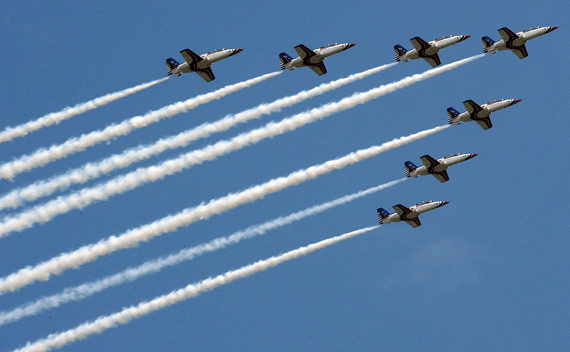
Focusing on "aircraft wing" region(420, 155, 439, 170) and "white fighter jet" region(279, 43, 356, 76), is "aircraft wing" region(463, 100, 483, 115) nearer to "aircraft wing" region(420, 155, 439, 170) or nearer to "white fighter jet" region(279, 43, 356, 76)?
"aircraft wing" region(420, 155, 439, 170)

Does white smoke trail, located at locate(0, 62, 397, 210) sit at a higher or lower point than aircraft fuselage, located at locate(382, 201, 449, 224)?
higher

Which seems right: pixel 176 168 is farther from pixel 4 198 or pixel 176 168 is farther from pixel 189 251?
pixel 4 198

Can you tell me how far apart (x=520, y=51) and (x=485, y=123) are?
772cm

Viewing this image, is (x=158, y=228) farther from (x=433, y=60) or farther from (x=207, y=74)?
(x=433, y=60)

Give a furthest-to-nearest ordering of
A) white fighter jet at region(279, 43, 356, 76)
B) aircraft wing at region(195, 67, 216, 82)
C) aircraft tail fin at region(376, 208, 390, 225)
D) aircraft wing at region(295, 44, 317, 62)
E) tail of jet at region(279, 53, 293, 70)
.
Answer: aircraft tail fin at region(376, 208, 390, 225)
tail of jet at region(279, 53, 293, 70)
white fighter jet at region(279, 43, 356, 76)
aircraft wing at region(295, 44, 317, 62)
aircraft wing at region(195, 67, 216, 82)

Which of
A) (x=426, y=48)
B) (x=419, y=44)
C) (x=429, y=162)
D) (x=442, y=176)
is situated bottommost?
(x=442, y=176)

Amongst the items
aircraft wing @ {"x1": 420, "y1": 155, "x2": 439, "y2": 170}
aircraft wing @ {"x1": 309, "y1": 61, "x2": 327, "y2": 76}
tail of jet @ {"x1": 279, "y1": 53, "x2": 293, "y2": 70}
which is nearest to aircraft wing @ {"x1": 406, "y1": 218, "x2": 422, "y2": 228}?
aircraft wing @ {"x1": 420, "y1": 155, "x2": 439, "y2": 170}

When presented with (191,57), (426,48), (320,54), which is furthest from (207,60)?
(426,48)

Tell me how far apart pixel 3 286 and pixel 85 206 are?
364 inches

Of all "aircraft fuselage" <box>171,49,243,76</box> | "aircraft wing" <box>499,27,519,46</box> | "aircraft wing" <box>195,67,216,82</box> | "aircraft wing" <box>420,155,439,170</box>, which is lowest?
"aircraft wing" <box>420,155,439,170</box>

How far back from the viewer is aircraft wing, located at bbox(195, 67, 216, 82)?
75.5 meters

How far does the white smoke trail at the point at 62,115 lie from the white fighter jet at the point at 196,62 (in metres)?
1.34

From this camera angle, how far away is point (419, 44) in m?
77.4

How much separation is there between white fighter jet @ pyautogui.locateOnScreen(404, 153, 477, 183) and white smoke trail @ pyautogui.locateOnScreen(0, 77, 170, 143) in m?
A: 24.3
